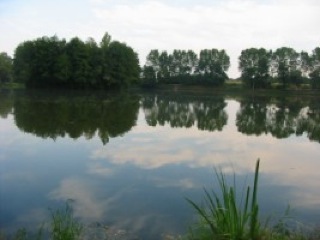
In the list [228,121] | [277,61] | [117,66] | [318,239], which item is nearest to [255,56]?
[277,61]

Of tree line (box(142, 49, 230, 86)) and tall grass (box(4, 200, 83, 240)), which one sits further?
tree line (box(142, 49, 230, 86))

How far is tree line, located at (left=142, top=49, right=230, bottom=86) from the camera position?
3831 inches

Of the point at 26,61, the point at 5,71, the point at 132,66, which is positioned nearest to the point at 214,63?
the point at 132,66

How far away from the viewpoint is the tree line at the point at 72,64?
6944 centimetres

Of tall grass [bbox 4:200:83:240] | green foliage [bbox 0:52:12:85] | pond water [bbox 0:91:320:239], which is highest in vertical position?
green foliage [bbox 0:52:12:85]

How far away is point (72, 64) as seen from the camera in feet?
230

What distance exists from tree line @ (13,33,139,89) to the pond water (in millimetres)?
48390

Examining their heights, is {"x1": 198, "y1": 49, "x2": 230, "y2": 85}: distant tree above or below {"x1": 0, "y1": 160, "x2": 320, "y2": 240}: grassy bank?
above

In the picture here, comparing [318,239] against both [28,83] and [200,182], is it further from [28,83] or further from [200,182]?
[28,83]

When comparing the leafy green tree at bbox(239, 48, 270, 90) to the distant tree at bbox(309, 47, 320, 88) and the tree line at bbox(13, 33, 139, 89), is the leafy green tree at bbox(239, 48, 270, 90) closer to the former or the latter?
the distant tree at bbox(309, 47, 320, 88)

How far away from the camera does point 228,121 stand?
1050 inches

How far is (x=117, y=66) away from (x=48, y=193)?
6506cm

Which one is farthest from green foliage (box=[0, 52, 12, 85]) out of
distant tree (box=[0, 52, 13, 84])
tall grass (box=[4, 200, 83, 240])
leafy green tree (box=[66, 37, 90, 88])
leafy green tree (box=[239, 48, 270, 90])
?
tall grass (box=[4, 200, 83, 240])

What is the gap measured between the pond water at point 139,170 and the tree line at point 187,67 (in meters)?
76.0
